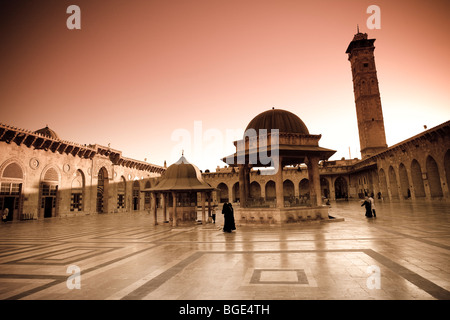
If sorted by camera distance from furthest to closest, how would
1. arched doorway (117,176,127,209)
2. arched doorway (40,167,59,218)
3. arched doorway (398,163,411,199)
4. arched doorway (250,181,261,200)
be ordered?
arched doorway (250,181,261,200)
arched doorway (117,176,127,209)
arched doorway (398,163,411,199)
arched doorway (40,167,59,218)

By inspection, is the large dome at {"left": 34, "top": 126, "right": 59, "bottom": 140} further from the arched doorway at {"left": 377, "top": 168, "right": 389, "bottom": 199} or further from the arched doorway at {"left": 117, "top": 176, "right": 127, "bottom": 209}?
the arched doorway at {"left": 377, "top": 168, "right": 389, "bottom": 199}

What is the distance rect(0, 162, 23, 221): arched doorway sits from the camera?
63.6ft

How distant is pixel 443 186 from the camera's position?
20.4m

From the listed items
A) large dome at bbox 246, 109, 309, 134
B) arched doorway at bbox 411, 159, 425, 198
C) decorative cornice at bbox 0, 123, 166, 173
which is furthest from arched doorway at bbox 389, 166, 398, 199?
decorative cornice at bbox 0, 123, 166, 173

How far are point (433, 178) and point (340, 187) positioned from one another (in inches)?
900

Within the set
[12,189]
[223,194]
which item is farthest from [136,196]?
[12,189]

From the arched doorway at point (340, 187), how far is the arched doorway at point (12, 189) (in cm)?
4243

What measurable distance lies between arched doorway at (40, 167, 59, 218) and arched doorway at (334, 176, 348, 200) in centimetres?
4015

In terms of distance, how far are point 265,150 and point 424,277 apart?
29.0 feet

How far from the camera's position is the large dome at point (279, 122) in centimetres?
1309

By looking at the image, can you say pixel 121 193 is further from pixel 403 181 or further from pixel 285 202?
pixel 403 181

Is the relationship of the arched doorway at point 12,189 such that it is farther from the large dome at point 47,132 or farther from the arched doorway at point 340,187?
the arched doorway at point 340,187
